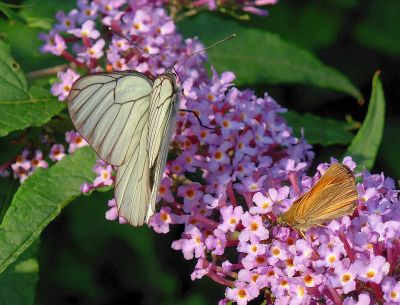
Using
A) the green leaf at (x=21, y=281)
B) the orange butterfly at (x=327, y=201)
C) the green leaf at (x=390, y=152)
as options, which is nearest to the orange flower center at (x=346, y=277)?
the orange butterfly at (x=327, y=201)

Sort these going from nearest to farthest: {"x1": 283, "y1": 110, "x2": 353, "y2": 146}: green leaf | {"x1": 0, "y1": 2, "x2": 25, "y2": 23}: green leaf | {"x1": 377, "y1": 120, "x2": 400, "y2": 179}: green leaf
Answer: {"x1": 0, "y1": 2, "x2": 25, "y2": 23}: green leaf, {"x1": 283, "y1": 110, "x2": 353, "y2": 146}: green leaf, {"x1": 377, "y1": 120, "x2": 400, "y2": 179}: green leaf

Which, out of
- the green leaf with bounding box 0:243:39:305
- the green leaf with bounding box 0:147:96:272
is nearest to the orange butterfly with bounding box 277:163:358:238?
the green leaf with bounding box 0:147:96:272

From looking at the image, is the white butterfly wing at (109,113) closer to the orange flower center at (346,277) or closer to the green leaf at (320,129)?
the orange flower center at (346,277)

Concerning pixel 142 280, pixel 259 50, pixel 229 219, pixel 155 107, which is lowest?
pixel 142 280

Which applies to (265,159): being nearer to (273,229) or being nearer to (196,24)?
(273,229)

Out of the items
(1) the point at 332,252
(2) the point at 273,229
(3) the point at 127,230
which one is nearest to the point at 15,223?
(2) the point at 273,229

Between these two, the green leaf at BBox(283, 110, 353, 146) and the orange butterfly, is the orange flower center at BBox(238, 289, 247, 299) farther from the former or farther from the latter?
the green leaf at BBox(283, 110, 353, 146)
